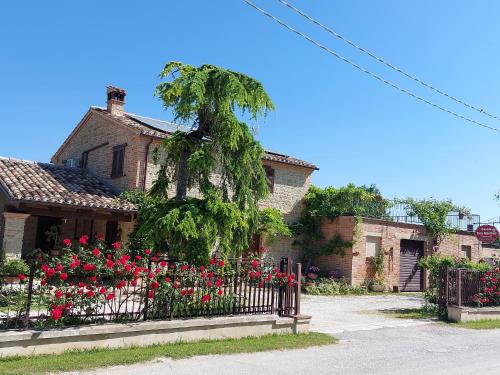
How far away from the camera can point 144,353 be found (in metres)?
7.45

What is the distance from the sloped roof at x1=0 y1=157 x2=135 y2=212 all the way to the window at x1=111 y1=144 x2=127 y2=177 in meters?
0.64

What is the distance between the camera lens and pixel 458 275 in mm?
13672

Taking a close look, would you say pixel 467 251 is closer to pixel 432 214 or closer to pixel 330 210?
pixel 432 214

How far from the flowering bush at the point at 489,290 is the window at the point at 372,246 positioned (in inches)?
299

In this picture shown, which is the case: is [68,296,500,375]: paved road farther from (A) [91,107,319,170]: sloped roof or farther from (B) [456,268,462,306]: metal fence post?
(A) [91,107,319,170]: sloped roof

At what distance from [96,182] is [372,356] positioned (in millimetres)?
14044

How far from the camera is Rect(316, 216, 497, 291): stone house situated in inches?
856

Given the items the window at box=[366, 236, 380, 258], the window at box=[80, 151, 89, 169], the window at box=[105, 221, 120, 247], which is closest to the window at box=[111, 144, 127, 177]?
the window at box=[105, 221, 120, 247]

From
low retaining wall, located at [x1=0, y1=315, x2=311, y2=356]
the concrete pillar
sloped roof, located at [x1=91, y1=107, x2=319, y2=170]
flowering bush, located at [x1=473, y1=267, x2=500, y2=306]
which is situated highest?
sloped roof, located at [x1=91, y1=107, x2=319, y2=170]

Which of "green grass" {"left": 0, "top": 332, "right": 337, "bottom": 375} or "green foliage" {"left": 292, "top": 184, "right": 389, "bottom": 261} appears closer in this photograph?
"green grass" {"left": 0, "top": 332, "right": 337, "bottom": 375}

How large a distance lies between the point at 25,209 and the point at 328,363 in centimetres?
1145

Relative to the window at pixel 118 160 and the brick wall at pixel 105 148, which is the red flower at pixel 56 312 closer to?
the brick wall at pixel 105 148

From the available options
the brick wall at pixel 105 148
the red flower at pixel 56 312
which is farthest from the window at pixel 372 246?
the red flower at pixel 56 312

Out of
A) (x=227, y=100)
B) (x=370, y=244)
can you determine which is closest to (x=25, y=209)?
(x=227, y=100)
